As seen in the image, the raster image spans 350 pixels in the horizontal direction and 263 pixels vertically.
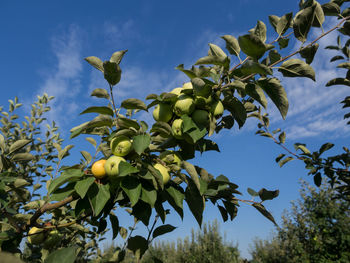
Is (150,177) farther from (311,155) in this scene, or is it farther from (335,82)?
(311,155)

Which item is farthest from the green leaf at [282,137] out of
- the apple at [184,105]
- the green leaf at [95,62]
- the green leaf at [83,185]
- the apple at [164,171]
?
the green leaf at [83,185]

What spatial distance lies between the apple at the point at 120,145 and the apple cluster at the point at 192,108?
0.23 metres

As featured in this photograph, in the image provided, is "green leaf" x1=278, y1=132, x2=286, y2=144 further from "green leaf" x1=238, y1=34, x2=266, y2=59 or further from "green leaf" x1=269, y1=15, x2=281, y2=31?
"green leaf" x1=238, y1=34, x2=266, y2=59

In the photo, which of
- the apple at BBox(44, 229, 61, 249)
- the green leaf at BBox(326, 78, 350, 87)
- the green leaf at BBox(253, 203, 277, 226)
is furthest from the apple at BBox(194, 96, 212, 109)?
the green leaf at BBox(326, 78, 350, 87)

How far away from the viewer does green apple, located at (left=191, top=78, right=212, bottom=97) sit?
3.57 ft

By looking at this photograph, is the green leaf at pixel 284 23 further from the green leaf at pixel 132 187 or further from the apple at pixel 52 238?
the apple at pixel 52 238

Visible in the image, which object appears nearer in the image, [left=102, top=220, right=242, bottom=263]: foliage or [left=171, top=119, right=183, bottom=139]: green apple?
[left=171, top=119, right=183, bottom=139]: green apple

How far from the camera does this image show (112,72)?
3.91 ft

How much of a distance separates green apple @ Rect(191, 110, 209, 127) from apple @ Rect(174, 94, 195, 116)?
0.03m

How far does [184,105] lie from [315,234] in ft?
44.1

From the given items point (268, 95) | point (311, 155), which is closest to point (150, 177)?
point (268, 95)

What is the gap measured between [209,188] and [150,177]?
414 millimetres

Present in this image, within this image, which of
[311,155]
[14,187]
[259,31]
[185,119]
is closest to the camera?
[185,119]

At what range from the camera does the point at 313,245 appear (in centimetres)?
1141
